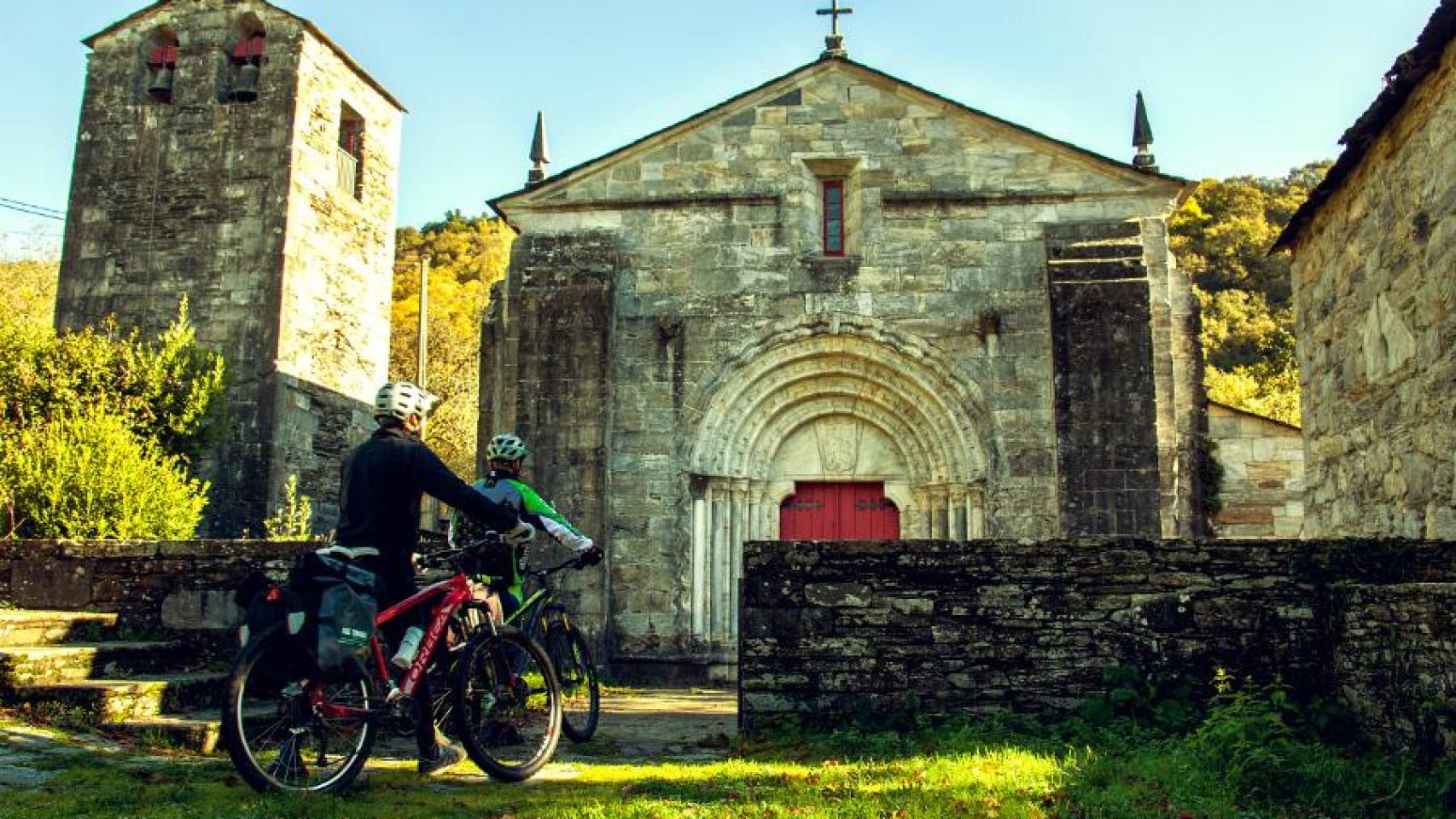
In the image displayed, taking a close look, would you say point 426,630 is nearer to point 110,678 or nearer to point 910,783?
point 910,783

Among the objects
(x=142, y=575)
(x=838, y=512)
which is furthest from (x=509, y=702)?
(x=838, y=512)

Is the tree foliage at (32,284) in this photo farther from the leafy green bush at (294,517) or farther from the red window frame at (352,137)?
the leafy green bush at (294,517)

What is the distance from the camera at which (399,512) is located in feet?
16.4

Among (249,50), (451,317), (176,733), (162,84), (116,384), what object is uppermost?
(451,317)

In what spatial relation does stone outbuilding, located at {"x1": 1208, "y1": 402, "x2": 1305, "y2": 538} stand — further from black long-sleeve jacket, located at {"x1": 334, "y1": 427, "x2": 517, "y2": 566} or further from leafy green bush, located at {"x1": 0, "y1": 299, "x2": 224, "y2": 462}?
leafy green bush, located at {"x1": 0, "y1": 299, "x2": 224, "y2": 462}

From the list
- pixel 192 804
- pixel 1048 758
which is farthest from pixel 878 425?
pixel 192 804

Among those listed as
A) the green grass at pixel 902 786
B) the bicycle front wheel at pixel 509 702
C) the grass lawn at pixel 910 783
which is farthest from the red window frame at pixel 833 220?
the bicycle front wheel at pixel 509 702

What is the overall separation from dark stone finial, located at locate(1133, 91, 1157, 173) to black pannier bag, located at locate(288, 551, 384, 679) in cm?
1005

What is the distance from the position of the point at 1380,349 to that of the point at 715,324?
20.6ft

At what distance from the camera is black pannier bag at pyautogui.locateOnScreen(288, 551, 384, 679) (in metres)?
4.52

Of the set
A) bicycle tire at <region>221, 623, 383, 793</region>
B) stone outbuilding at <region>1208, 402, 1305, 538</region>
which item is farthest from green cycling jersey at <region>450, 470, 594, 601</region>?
stone outbuilding at <region>1208, 402, 1305, 538</region>

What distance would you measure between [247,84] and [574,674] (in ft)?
44.0

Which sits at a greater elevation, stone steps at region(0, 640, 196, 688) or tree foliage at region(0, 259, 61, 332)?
tree foliage at region(0, 259, 61, 332)

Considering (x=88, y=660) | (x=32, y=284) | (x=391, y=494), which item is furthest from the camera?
(x=32, y=284)
